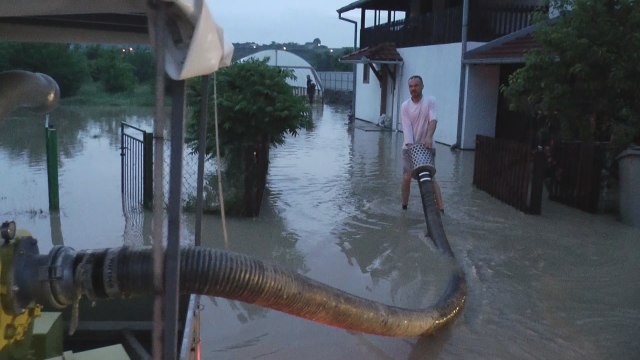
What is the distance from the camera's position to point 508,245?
714 centimetres

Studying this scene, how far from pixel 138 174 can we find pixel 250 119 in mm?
1751

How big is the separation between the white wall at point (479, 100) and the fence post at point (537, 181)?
7681 mm

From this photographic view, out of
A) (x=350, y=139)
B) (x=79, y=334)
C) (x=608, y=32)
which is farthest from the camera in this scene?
(x=350, y=139)

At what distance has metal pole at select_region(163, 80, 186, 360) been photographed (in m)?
2.07

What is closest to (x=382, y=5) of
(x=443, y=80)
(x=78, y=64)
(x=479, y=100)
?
(x=443, y=80)

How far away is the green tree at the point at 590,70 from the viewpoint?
7.75m

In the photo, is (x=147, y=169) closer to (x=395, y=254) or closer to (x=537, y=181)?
(x=395, y=254)

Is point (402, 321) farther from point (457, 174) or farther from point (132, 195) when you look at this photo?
point (457, 174)

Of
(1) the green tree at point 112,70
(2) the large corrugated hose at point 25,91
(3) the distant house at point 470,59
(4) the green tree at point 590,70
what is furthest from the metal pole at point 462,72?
(1) the green tree at point 112,70

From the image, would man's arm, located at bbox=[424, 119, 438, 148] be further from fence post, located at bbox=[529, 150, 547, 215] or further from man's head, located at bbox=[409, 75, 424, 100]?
fence post, located at bbox=[529, 150, 547, 215]

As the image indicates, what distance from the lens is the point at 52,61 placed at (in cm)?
3469

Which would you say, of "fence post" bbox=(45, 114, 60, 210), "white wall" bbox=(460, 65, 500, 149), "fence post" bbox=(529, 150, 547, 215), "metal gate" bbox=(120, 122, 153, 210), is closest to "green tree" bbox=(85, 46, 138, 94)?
"white wall" bbox=(460, 65, 500, 149)

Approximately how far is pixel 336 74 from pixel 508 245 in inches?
1669

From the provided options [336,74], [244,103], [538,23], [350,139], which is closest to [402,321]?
[244,103]
